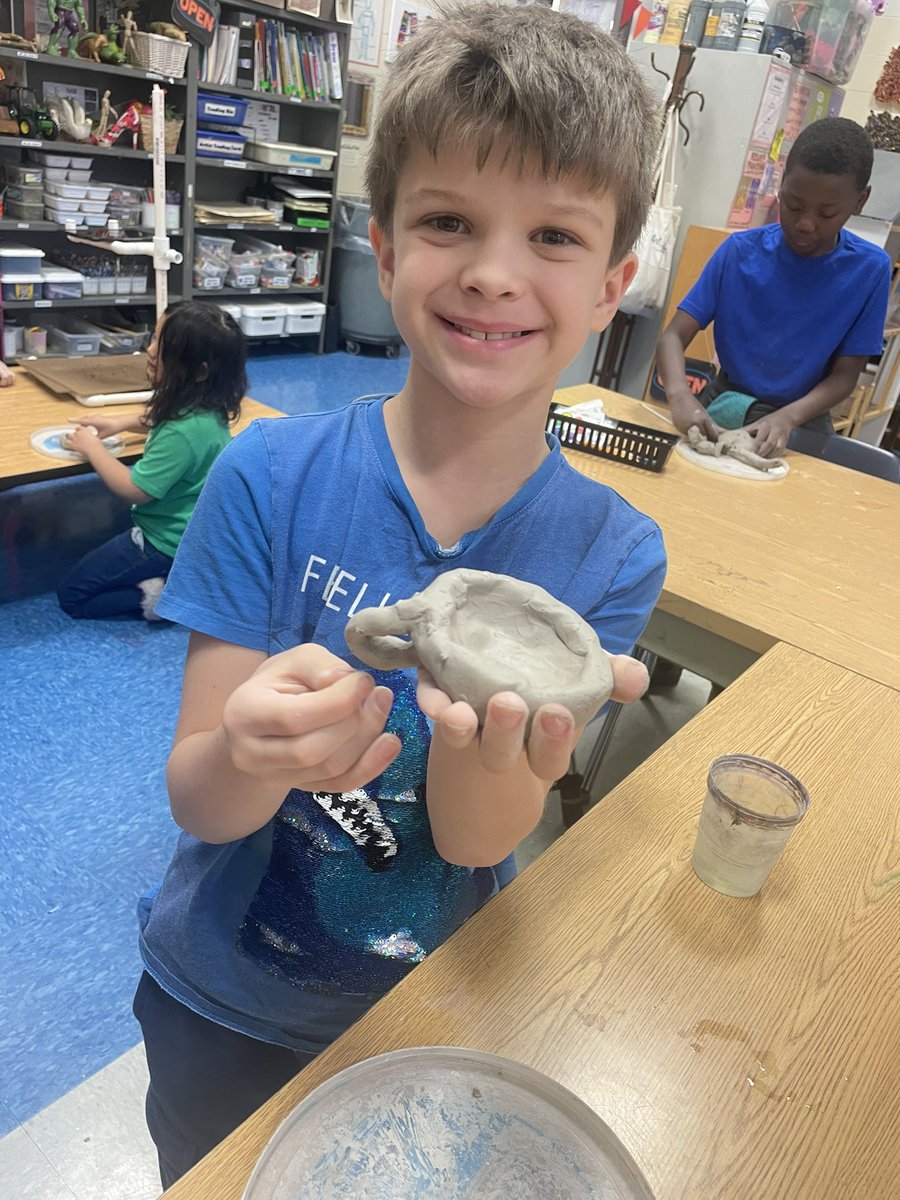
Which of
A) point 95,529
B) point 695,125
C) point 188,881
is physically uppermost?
point 695,125

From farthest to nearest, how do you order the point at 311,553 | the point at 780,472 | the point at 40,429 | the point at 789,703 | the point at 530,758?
1. the point at 40,429
2. the point at 780,472
3. the point at 789,703
4. the point at 311,553
5. the point at 530,758

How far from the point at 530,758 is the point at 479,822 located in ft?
0.56

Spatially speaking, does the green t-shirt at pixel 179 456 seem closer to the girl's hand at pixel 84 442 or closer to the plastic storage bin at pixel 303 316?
the girl's hand at pixel 84 442

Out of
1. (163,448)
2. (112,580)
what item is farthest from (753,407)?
(112,580)

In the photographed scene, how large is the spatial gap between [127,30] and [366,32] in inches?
78.9

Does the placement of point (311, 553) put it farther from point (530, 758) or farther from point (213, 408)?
point (213, 408)

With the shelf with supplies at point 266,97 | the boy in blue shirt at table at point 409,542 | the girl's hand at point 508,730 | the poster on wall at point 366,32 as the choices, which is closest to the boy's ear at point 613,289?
the boy in blue shirt at table at point 409,542

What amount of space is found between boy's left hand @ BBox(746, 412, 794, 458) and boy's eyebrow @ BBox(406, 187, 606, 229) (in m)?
1.65

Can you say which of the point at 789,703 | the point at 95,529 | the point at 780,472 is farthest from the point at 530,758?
the point at 95,529

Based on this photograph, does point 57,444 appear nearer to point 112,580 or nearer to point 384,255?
point 112,580

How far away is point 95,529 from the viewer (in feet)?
10.4

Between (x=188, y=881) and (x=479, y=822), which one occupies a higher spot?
(x=479, y=822)

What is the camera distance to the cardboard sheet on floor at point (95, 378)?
2.75 metres

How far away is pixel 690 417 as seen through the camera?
2318 millimetres
